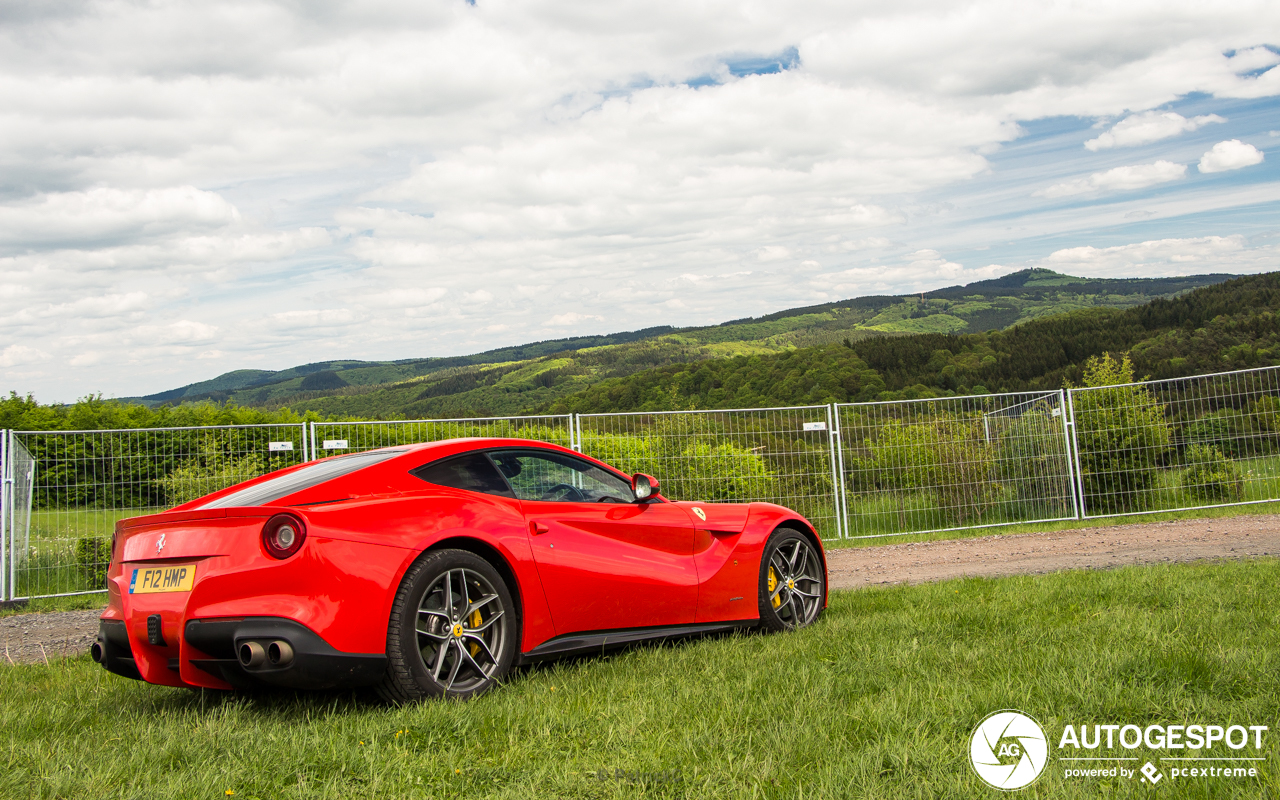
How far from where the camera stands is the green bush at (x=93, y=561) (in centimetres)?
966

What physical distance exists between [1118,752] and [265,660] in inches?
126

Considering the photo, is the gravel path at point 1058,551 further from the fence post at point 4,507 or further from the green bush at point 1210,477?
the fence post at point 4,507

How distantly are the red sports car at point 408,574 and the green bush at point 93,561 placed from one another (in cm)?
645

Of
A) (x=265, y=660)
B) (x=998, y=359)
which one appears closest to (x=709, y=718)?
(x=265, y=660)

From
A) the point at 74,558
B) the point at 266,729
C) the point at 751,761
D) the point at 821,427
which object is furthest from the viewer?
the point at 821,427

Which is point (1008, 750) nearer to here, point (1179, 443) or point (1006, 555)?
point (1006, 555)

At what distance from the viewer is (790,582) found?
19.2ft

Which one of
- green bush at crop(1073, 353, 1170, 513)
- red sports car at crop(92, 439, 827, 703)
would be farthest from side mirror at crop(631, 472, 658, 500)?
green bush at crop(1073, 353, 1170, 513)

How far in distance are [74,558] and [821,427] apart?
937 cm

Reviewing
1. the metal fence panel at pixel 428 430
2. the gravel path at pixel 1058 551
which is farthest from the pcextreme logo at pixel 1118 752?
the metal fence panel at pixel 428 430

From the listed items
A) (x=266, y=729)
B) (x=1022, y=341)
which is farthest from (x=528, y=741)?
(x=1022, y=341)

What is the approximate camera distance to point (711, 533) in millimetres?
5453

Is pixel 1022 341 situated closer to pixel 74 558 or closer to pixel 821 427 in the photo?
pixel 821 427

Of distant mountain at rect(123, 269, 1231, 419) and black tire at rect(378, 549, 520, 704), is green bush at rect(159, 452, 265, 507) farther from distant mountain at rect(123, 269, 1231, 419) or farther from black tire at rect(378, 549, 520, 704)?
distant mountain at rect(123, 269, 1231, 419)
